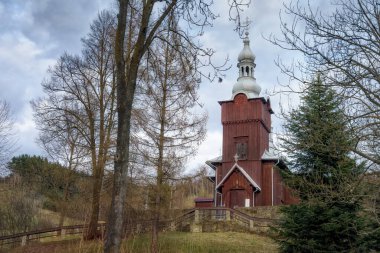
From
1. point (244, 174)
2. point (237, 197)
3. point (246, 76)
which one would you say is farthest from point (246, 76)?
point (237, 197)

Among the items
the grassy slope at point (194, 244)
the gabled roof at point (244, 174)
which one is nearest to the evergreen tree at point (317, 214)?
the grassy slope at point (194, 244)

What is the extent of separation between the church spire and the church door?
7630 mm

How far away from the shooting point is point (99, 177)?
1864 cm

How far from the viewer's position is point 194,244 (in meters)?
15.3

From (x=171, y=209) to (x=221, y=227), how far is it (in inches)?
235

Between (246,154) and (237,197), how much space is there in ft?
11.3

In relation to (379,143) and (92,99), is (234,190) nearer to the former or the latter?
(92,99)

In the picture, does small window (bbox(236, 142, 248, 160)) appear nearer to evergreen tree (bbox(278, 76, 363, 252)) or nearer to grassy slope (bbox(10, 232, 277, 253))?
grassy slope (bbox(10, 232, 277, 253))

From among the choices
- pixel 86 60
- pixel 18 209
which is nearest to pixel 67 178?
pixel 18 209

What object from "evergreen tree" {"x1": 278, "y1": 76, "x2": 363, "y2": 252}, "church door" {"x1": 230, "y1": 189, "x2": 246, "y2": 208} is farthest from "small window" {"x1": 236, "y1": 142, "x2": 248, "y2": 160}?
"evergreen tree" {"x1": 278, "y1": 76, "x2": 363, "y2": 252}

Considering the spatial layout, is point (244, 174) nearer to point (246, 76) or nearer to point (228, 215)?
point (228, 215)

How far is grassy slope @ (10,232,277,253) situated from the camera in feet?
40.1

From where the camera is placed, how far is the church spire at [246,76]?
34.8 m

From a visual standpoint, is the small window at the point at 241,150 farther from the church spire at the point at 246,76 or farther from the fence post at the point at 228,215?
the fence post at the point at 228,215
